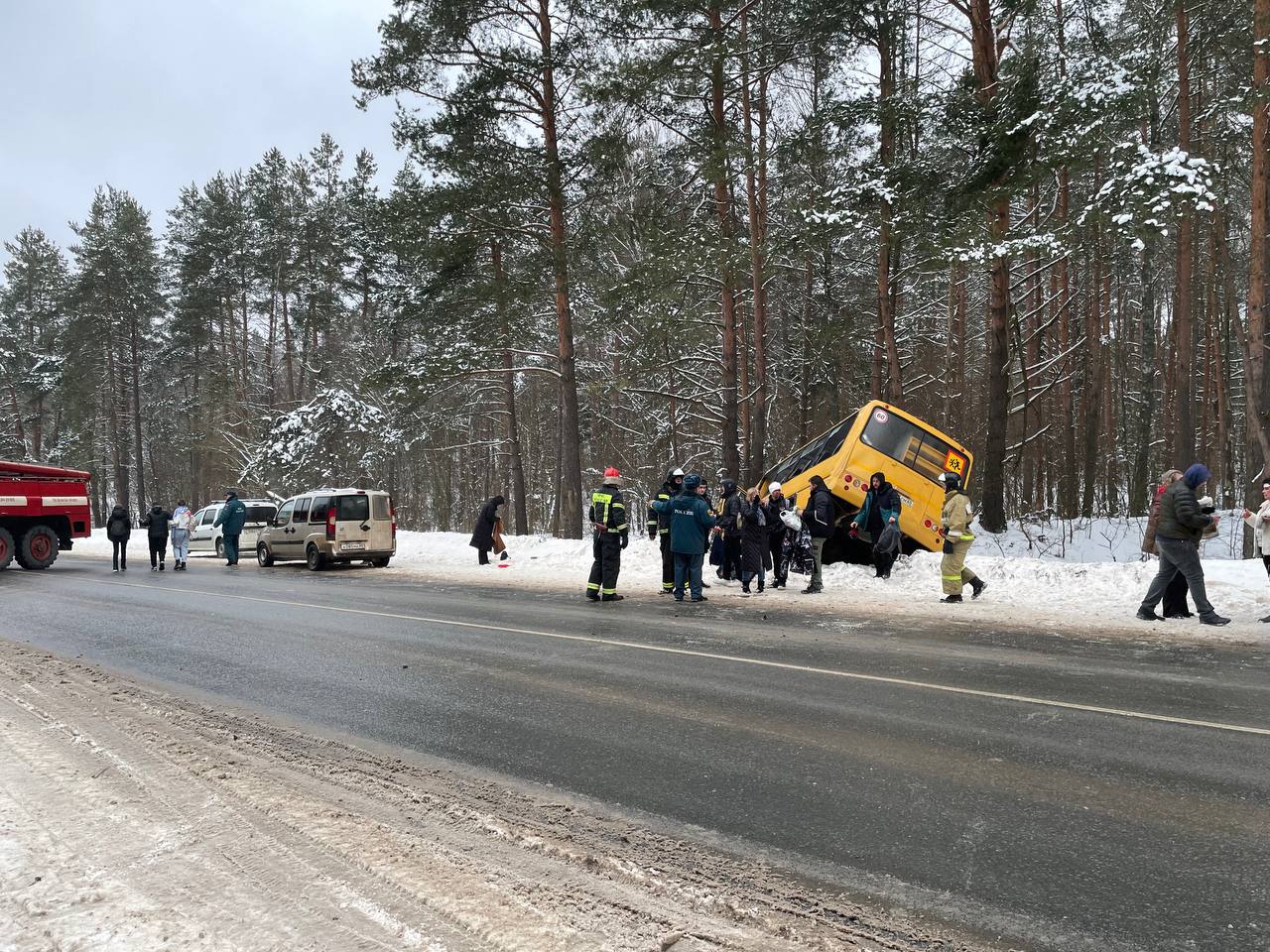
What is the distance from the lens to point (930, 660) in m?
7.62

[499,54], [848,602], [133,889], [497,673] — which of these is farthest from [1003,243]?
[133,889]

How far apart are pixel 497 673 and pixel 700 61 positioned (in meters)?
14.1

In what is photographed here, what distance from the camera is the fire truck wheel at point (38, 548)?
2056 cm

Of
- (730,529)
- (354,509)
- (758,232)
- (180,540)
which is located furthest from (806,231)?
(180,540)

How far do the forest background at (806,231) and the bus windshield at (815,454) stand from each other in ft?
7.39

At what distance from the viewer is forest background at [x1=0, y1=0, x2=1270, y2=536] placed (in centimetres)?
1380

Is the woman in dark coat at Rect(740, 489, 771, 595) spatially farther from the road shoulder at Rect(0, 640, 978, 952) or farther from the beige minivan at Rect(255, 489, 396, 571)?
the beige minivan at Rect(255, 489, 396, 571)

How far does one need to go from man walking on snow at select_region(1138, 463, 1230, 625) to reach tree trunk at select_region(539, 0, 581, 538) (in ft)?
Result: 46.9

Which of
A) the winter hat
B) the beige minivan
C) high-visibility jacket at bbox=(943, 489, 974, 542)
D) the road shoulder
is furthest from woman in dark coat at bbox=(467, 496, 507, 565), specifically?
the road shoulder

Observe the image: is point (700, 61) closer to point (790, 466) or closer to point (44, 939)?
point (790, 466)

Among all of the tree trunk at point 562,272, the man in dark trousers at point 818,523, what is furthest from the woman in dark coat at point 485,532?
the man in dark trousers at point 818,523

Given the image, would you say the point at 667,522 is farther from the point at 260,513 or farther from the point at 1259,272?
the point at 260,513

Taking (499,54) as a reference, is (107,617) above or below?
below

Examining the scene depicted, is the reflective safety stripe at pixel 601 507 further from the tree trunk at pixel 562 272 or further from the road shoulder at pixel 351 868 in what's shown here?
the tree trunk at pixel 562 272
